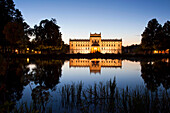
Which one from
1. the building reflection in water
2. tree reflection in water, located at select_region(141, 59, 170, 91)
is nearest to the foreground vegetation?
tree reflection in water, located at select_region(141, 59, 170, 91)

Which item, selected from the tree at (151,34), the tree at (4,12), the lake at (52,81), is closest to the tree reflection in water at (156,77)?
the lake at (52,81)

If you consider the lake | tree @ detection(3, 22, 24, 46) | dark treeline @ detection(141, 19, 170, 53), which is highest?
dark treeline @ detection(141, 19, 170, 53)

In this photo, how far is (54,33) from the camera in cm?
5334

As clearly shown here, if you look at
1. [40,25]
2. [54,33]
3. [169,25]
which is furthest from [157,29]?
[40,25]

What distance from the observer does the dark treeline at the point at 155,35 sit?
52.0 meters

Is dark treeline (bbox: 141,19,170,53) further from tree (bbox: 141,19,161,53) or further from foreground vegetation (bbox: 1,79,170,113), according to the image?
foreground vegetation (bbox: 1,79,170,113)

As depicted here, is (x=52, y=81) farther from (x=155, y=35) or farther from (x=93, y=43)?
(x=93, y=43)

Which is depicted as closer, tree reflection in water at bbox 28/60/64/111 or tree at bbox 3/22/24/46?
tree at bbox 3/22/24/46

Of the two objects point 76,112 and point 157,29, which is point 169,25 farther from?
point 76,112

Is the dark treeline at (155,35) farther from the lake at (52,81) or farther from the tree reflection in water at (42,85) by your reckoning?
the tree reflection in water at (42,85)

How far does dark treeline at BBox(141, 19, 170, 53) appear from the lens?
51969 millimetres

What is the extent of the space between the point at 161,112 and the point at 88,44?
10623 cm

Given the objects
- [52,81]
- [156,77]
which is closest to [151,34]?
[156,77]

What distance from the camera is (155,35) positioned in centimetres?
5447
